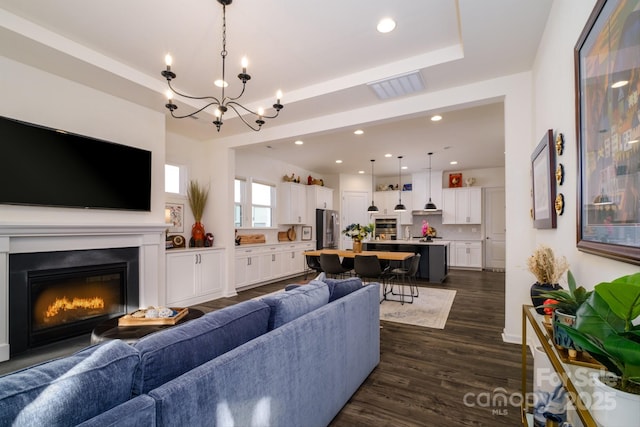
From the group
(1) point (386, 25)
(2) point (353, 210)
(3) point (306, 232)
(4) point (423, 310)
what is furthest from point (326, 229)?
(1) point (386, 25)

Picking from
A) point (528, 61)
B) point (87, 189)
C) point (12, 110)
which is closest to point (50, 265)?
point (87, 189)

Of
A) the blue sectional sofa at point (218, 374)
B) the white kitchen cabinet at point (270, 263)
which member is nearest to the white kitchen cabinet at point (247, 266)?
the white kitchen cabinet at point (270, 263)

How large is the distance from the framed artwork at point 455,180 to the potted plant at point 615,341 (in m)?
8.58

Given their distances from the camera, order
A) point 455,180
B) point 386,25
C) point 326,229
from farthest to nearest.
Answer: point 455,180
point 326,229
point 386,25

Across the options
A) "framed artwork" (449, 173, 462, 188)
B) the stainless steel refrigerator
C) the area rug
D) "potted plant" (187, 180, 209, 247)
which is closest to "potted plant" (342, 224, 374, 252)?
the area rug

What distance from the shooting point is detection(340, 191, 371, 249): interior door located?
906 cm

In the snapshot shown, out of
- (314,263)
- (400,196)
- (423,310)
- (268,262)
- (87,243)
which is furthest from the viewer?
(400,196)

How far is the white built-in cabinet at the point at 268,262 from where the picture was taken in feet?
18.7

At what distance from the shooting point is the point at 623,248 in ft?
3.45

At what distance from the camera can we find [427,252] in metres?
6.66

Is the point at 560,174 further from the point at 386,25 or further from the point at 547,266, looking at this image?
the point at 386,25

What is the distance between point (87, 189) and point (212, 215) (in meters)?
2.15

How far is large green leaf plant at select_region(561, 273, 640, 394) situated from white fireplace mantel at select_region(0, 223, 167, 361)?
4.03 m

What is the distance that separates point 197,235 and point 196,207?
50cm
